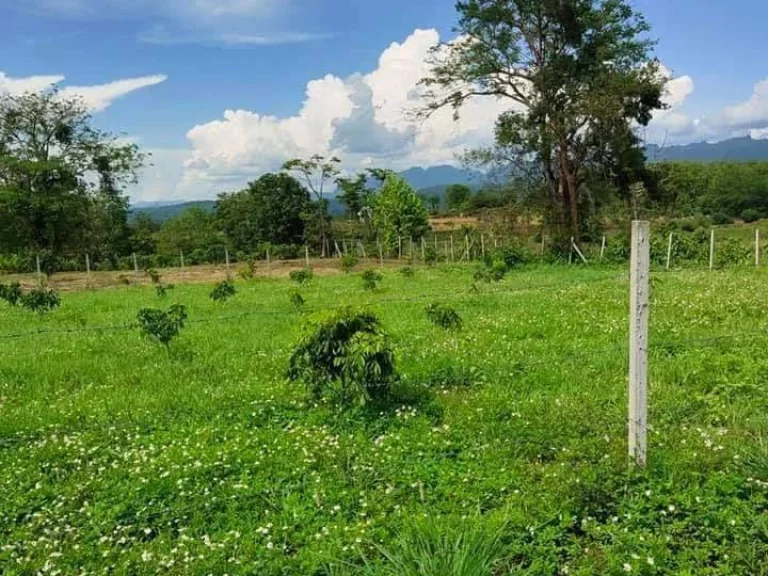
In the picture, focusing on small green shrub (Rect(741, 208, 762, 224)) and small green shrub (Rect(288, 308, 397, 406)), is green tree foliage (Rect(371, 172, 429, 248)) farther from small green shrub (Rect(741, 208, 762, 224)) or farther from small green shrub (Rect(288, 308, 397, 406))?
small green shrub (Rect(288, 308, 397, 406))

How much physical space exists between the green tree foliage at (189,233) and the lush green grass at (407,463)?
53.7m

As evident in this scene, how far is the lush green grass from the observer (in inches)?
151

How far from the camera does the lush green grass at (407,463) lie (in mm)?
3832

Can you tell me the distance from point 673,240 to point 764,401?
2453cm

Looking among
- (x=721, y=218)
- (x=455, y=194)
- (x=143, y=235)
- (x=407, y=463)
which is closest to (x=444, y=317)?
(x=407, y=463)

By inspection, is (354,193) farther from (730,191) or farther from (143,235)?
(730,191)

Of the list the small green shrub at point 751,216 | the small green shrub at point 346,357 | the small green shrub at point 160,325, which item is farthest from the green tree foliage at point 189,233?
the small green shrub at point 346,357

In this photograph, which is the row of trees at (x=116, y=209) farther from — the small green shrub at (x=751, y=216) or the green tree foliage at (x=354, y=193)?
the small green shrub at (x=751, y=216)

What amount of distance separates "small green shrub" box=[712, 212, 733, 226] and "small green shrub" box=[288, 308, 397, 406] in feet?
202

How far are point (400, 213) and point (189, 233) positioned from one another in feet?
94.4

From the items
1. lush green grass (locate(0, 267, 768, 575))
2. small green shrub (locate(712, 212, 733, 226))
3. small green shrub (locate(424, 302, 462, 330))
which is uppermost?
small green shrub (locate(712, 212, 733, 226))

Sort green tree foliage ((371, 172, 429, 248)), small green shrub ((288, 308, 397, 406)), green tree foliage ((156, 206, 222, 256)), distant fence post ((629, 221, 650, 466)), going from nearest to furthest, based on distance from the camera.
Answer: distant fence post ((629, 221, 650, 466)) → small green shrub ((288, 308, 397, 406)) → green tree foliage ((371, 172, 429, 248)) → green tree foliage ((156, 206, 222, 256))

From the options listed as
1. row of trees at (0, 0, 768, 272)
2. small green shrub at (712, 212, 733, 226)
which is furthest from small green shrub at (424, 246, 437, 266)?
small green shrub at (712, 212, 733, 226)

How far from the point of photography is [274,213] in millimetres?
57500
